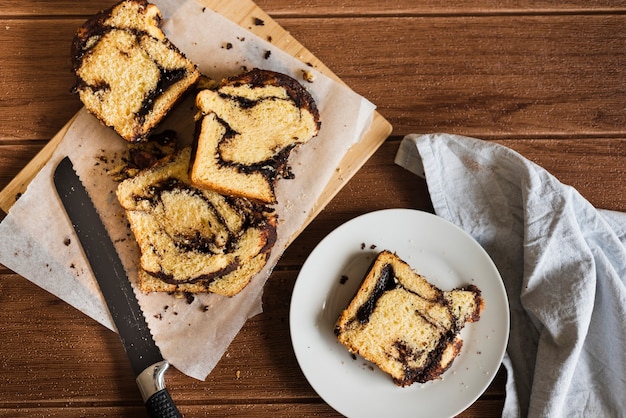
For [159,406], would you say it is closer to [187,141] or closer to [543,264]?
[187,141]

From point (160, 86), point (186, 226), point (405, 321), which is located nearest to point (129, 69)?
point (160, 86)

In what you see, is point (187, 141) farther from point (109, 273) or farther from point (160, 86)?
point (109, 273)

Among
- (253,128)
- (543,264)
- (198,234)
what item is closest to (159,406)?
(198,234)

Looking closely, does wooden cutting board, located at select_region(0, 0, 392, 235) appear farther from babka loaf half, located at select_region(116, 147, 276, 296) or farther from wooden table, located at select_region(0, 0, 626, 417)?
babka loaf half, located at select_region(116, 147, 276, 296)

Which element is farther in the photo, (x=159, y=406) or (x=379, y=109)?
(x=379, y=109)

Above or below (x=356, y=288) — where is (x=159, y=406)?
below

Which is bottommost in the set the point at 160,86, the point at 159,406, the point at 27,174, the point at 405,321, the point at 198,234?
the point at 159,406
